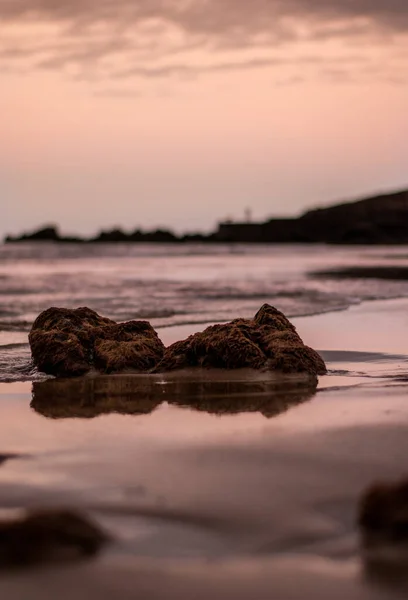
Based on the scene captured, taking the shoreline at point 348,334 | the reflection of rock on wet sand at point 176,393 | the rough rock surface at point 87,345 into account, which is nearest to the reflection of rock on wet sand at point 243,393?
the reflection of rock on wet sand at point 176,393

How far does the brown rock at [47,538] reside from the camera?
3.19m

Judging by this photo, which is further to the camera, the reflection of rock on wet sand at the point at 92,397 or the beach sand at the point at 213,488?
the reflection of rock on wet sand at the point at 92,397

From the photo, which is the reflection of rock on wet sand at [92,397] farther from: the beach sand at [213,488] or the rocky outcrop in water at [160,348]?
the rocky outcrop in water at [160,348]

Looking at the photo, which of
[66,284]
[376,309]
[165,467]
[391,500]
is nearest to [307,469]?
[165,467]

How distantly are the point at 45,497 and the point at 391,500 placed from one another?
4.87ft

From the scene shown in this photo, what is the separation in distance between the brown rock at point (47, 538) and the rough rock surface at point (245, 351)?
4.15 meters

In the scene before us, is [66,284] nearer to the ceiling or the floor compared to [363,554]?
nearer to the ceiling

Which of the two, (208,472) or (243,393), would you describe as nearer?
(208,472)

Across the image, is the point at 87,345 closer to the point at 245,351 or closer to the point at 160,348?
the point at 160,348

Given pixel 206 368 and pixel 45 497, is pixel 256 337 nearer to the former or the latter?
pixel 206 368

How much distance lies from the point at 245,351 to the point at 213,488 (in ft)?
11.8

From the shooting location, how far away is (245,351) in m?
7.55

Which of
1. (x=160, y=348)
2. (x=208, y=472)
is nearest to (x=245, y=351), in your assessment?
(x=160, y=348)

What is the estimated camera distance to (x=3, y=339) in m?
11.1
